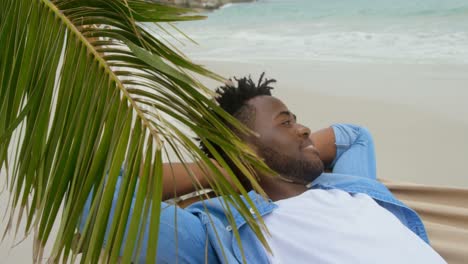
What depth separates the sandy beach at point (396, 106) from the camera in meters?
3.79

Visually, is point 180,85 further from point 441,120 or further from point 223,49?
point 223,49

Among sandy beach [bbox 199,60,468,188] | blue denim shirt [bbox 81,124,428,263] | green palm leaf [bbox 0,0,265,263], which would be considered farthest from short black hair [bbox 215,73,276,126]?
sandy beach [bbox 199,60,468,188]

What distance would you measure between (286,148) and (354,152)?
398mm

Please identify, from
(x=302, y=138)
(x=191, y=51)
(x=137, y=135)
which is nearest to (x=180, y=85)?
(x=137, y=135)

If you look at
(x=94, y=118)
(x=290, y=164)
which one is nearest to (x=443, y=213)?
(x=290, y=164)

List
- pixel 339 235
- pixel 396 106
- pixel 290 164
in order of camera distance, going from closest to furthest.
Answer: pixel 339 235 < pixel 290 164 < pixel 396 106

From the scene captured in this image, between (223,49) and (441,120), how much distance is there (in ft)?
20.0

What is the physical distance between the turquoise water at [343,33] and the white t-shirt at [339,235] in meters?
6.34

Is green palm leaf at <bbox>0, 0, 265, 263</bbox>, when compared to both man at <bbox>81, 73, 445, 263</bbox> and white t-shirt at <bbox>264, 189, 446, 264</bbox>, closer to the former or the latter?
→ man at <bbox>81, 73, 445, 263</bbox>

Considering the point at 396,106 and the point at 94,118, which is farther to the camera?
the point at 396,106

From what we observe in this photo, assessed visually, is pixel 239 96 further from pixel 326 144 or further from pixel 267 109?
pixel 326 144

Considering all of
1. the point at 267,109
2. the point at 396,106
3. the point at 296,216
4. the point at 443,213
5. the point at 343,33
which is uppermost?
the point at 343,33

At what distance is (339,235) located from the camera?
1346mm

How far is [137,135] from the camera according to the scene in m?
0.71
